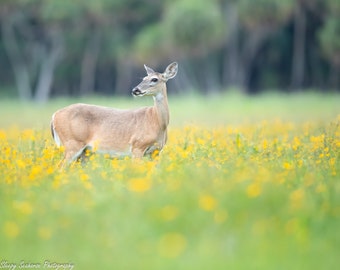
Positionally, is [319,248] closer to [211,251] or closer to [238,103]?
[211,251]

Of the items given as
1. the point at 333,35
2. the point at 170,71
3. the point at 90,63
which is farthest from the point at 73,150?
the point at 90,63

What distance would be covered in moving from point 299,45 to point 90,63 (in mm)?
15547

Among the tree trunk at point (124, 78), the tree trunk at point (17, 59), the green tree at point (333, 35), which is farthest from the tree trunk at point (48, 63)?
the green tree at point (333, 35)

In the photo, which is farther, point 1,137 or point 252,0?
point 252,0

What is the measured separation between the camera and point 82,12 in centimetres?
5091

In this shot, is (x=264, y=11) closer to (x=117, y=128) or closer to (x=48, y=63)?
(x=48, y=63)

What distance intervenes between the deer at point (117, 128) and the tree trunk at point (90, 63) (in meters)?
43.5

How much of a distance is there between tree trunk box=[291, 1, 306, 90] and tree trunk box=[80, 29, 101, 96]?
547 inches

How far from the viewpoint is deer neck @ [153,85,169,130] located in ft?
37.8

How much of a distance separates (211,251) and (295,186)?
256 cm

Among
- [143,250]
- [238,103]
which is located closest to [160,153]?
[143,250]

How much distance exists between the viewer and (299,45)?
53.4 m

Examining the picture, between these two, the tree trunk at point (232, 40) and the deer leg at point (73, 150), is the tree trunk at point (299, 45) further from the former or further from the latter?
the deer leg at point (73, 150)

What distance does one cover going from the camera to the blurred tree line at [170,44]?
147 feet
